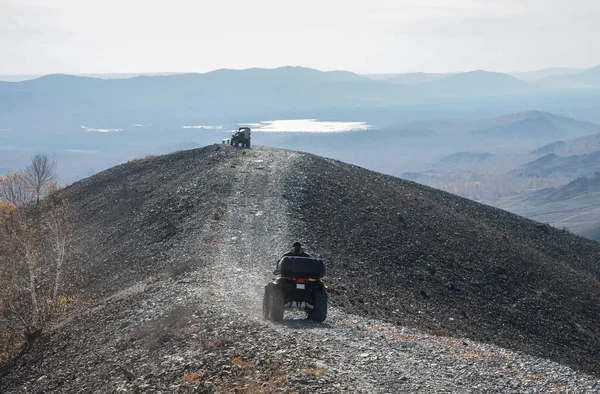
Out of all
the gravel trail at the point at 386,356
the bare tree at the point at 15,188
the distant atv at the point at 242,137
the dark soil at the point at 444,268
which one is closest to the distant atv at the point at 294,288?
the gravel trail at the point at 386,356

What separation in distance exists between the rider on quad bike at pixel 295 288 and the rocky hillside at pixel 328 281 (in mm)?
756

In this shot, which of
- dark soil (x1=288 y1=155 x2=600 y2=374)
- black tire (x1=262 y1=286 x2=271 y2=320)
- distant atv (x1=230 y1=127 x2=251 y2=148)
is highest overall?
distant atv (x1=230 y1=127 x2=251 y2=148)

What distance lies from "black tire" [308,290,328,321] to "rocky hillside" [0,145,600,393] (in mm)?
667

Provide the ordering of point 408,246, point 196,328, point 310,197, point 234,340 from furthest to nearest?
1. point 310,197
2. point 408,246
3. point 196,328
4. point 234,340

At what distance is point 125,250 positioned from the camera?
35.1 m

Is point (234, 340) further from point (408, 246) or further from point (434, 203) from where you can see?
point (434, 203)

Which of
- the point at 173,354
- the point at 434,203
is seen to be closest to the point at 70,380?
the point at 173,354

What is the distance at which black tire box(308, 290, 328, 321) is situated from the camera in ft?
66.8

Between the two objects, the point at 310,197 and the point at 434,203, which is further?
the point at 434,203

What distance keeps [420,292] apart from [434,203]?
1783cm

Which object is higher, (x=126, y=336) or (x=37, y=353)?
(x=126, y=336)

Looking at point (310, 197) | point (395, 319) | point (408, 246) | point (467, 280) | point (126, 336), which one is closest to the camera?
point (126, 336)

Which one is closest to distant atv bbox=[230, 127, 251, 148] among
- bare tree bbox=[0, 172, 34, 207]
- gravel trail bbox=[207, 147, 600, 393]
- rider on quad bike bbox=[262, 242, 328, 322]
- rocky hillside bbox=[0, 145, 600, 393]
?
rocky hillside bbox=[0, 145, 600, 393]

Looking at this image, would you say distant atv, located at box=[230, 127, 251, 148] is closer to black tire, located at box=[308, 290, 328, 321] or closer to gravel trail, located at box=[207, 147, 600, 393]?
gravel trail, located at box=[207, 147, 600, 393]
